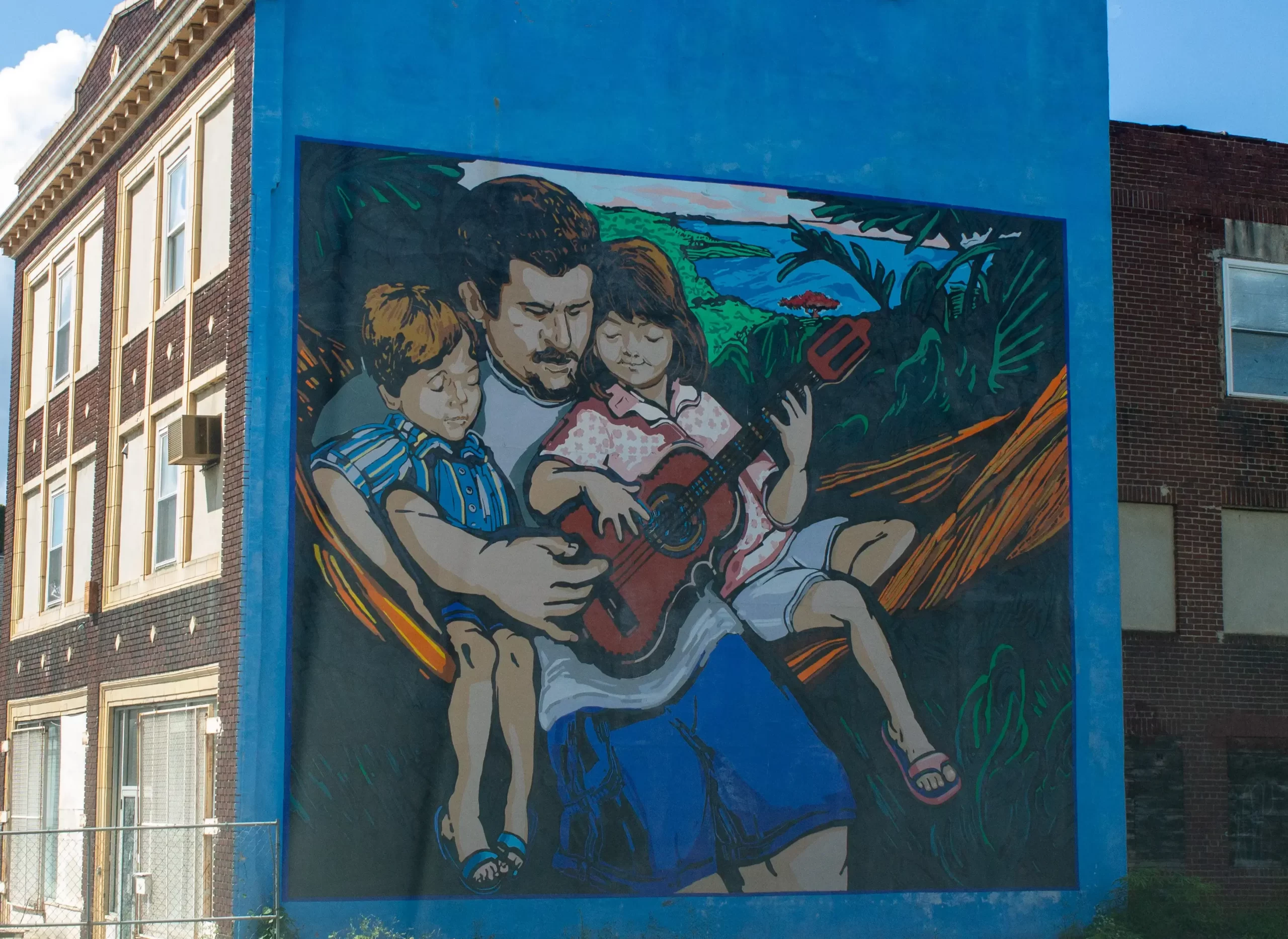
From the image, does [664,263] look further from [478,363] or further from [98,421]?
[98,421]

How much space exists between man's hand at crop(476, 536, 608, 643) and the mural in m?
0.04

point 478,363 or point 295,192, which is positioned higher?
point 295,192

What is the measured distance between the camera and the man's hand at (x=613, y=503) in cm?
1942

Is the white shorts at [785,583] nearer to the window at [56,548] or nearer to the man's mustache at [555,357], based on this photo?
the man's mustache at [555,357]

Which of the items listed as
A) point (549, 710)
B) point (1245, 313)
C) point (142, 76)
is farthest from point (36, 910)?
point (1245, 313)

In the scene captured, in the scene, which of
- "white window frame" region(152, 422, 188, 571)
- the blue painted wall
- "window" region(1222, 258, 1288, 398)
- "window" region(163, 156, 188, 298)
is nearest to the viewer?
the blue painted wall

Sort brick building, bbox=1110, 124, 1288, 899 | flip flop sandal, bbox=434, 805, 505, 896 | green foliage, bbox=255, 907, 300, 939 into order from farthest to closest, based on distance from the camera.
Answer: brick building, bbox=1110, 124, 1288, 899 < flip flop sandal, bbox=434, 805, 505, 896 < green foliage, bbox=255, 907, 300, 939

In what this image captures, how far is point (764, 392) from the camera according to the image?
20.3 m

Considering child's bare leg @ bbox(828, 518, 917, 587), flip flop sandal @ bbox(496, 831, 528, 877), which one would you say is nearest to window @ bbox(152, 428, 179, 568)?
flip flop sandal @ bbox(496, 831, 528, 877)

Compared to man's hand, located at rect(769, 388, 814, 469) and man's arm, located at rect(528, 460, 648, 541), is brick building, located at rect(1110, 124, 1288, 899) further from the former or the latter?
man's arm, located at rect(528, 460, 648, 541)

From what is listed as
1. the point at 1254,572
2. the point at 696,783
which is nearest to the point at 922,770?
the point at 696,783

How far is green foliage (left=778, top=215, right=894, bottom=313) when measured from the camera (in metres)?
20.7

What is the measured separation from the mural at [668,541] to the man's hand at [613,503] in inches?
1.3

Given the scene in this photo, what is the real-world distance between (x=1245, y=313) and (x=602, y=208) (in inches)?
391
